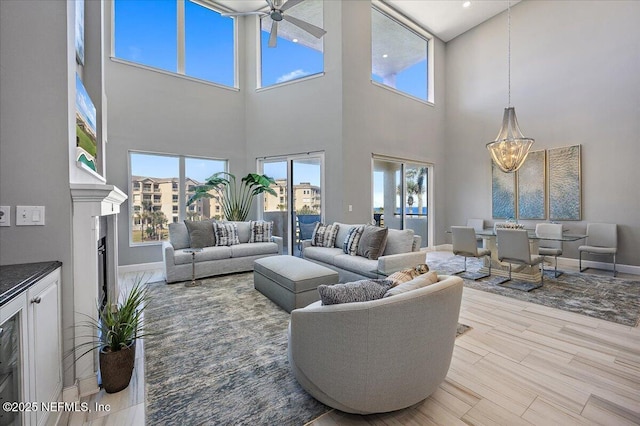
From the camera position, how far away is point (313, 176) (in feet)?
20.9

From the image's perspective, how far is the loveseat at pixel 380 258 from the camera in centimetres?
370

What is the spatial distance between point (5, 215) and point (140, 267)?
4437 mm

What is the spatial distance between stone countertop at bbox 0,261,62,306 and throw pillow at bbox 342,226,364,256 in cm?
343

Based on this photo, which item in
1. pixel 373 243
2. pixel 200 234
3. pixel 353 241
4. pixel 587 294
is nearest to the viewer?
pixel 587 294

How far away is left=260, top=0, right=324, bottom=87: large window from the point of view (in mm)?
6203

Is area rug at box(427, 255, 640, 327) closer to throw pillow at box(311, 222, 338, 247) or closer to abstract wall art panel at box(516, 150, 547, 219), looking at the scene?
abstract wall art panel at box(516, 150, 547, 219)

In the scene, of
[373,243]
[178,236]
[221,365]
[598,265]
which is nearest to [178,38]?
[178,236]

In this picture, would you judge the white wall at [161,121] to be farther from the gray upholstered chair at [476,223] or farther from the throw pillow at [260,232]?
the gray upholstered chair at [476,223]

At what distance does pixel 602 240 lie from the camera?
523 centimetres

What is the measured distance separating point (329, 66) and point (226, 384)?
5899 millimetres

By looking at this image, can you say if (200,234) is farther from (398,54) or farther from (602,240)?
(602,240)

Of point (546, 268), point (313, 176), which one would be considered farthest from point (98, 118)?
point (546, 268)

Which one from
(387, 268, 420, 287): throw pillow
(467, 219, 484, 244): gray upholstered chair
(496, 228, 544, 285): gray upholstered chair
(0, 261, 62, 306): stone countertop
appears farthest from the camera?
(467, 219, 484, 244): gray upholstered chair

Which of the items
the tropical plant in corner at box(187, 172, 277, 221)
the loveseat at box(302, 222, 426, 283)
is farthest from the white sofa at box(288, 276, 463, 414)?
the tropical plant in corner at box(187, 172, 277, 221)
